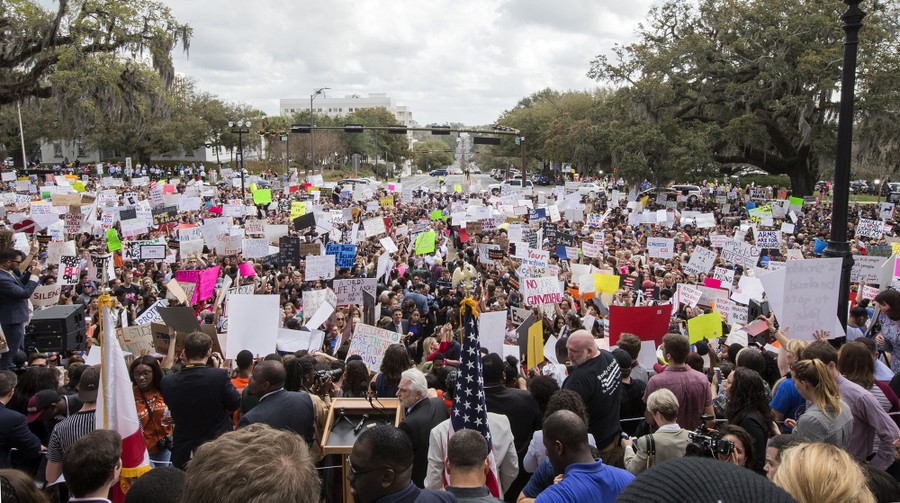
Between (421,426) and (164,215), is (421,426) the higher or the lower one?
the lower one

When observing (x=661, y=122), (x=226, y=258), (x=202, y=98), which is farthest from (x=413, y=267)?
(x=202, y=98)

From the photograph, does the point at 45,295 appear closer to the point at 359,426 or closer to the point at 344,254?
the point at 344,254

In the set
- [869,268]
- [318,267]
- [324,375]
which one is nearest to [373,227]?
[318,267]

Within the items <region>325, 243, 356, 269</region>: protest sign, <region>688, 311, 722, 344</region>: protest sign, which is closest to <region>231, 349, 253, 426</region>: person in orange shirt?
<region>688, 311, 722, 344</region>: protest sign

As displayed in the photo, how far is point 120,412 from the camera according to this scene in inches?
170

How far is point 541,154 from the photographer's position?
76.9 m

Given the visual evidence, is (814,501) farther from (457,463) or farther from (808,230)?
(808,230)

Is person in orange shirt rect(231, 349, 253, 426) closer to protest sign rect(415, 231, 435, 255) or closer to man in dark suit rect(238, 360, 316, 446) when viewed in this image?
man in dark suit rect(238, 360, 316, 446)

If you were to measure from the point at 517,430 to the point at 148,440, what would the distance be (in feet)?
9.73

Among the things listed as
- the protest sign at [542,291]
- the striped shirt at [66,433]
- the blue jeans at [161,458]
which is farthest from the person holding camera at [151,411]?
the protest sign at [542,291]

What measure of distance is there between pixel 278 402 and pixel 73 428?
1.32 metres

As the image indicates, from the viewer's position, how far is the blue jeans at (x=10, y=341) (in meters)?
7.06

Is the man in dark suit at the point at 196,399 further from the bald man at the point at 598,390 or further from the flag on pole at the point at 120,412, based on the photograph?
the bald man at the point at 598,390

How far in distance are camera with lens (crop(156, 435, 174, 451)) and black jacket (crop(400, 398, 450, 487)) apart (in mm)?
2078
